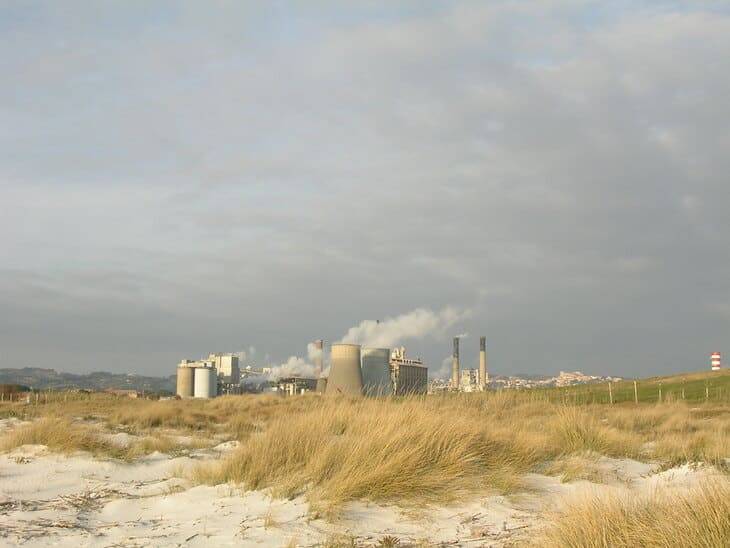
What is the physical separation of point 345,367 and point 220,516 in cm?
5142

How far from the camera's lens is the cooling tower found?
57281 millimetres

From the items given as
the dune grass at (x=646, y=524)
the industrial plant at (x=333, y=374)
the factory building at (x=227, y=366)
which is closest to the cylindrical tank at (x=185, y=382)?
the industrial plant at (x=333, y=374)

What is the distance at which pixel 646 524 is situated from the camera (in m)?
4.71

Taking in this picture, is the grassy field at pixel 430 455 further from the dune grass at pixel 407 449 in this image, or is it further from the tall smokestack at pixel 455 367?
the tall smokestack at pixel 455 367

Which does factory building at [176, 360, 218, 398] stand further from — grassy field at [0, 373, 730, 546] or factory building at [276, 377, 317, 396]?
grassy field at [0, 373, 730, 546]

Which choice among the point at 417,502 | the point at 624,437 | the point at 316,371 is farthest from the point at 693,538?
the point at 316,371

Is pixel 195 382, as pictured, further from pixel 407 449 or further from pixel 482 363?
pixel 407 449

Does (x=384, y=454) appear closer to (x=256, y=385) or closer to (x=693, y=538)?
(x=693, y=538)

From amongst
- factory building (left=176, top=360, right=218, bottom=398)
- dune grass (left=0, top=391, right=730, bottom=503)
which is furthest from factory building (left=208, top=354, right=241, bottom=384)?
dune grass (left=0, top=391, right=730, bottom=503)

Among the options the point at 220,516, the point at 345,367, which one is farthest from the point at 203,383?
the point at 220,516

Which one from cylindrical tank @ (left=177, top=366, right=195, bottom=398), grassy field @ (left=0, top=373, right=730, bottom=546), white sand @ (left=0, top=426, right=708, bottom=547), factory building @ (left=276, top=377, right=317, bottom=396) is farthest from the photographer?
factory building @ (left=276, top=377, right=317, bottom=396)

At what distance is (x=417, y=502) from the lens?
23.3ft

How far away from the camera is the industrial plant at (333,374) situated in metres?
58.2

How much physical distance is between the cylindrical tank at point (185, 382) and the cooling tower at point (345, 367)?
33.2 m
